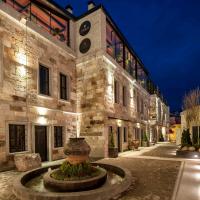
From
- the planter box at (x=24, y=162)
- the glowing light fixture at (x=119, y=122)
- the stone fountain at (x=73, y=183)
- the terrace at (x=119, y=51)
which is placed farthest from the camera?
the terrace at (x=119, y=51)

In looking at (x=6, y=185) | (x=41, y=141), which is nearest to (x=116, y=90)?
(x=41, y=141)

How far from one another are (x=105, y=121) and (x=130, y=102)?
23.2 ft

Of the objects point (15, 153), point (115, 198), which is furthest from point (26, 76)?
A: point (115, 198)

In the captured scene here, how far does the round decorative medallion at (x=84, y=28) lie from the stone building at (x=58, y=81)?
37mm

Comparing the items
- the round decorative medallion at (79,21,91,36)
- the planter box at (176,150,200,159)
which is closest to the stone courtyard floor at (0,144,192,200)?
the planter box at (176,150,200,159)

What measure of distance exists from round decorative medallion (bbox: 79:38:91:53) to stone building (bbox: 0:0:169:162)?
36 mm

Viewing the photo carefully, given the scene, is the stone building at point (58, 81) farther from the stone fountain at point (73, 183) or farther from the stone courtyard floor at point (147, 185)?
the stone fountain at point (73, 183)

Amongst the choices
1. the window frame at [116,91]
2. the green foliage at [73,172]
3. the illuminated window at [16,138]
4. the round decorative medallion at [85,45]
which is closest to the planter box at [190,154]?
the window frame at [116,91]

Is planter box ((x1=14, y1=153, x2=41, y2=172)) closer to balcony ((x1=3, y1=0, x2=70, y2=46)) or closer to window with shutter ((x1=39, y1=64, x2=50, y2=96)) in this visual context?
window with shutter ((x1=39, y1=64, x2=50, y2=96))

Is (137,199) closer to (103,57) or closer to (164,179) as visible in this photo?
(164,179)

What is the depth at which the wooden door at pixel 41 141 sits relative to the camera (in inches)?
453

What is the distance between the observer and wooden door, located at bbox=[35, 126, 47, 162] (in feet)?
37.7

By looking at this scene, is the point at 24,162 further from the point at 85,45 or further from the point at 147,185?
the point at 85,45

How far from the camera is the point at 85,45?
15.3 m
